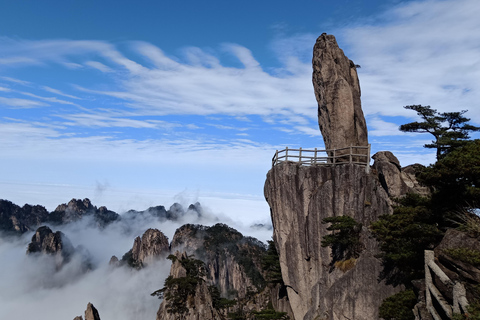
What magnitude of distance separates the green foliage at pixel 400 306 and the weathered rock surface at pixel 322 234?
3.53 m

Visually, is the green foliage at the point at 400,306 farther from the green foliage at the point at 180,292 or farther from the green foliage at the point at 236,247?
the green foliage at the point at 236,247

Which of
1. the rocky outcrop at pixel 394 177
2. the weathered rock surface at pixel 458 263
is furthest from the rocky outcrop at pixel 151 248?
the weathered rock surface at pixel 458 263

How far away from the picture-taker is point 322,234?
34.5 meters

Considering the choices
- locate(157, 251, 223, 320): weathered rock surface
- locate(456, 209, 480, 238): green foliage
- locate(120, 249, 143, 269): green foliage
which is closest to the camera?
locate(456, 209, 480, 238): green foliage

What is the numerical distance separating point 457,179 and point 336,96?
850 inches

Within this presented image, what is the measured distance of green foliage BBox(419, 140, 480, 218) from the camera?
16.2 metres

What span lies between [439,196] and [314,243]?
17.6 m

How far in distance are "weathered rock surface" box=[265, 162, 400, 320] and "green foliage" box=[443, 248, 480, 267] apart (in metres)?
10.8

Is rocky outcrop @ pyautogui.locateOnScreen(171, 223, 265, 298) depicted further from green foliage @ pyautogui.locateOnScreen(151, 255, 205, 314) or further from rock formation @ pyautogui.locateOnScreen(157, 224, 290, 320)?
green foliage @ pyautogui.locateOnScreen(151, 255, 205, 314)

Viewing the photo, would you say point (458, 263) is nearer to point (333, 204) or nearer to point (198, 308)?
point (333, 204)

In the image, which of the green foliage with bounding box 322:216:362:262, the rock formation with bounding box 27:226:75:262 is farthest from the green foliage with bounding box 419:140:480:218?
the rock formation with bounding box 27:226:75:262

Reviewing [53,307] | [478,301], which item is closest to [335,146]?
[478,301]

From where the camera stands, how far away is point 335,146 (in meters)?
37.5

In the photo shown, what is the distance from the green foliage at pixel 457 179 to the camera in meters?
16.2
